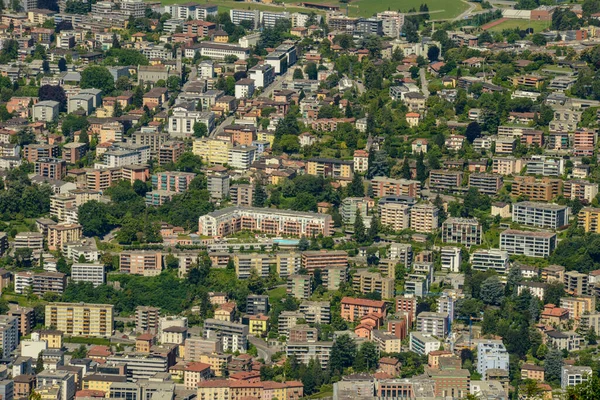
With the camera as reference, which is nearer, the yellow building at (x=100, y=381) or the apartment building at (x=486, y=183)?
the yellow building at (x=100, y=381)

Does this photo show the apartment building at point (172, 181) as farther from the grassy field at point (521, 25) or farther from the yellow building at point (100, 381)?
the grassy field at point (521, 25)

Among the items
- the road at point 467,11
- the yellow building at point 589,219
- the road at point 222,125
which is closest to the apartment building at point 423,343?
the yellow building at point 589,219

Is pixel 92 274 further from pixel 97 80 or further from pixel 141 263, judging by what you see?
pixel 97 80

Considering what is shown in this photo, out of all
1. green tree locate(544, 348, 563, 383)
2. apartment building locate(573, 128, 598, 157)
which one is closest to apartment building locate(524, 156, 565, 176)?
apartment building locate(573, 128, 598, 157)

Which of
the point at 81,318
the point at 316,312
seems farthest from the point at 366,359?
the point at 81,318

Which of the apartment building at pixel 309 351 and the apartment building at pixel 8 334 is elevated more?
the apartment building at pixel 309 351

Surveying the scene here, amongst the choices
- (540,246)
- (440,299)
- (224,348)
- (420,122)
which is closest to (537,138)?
(420,122)
